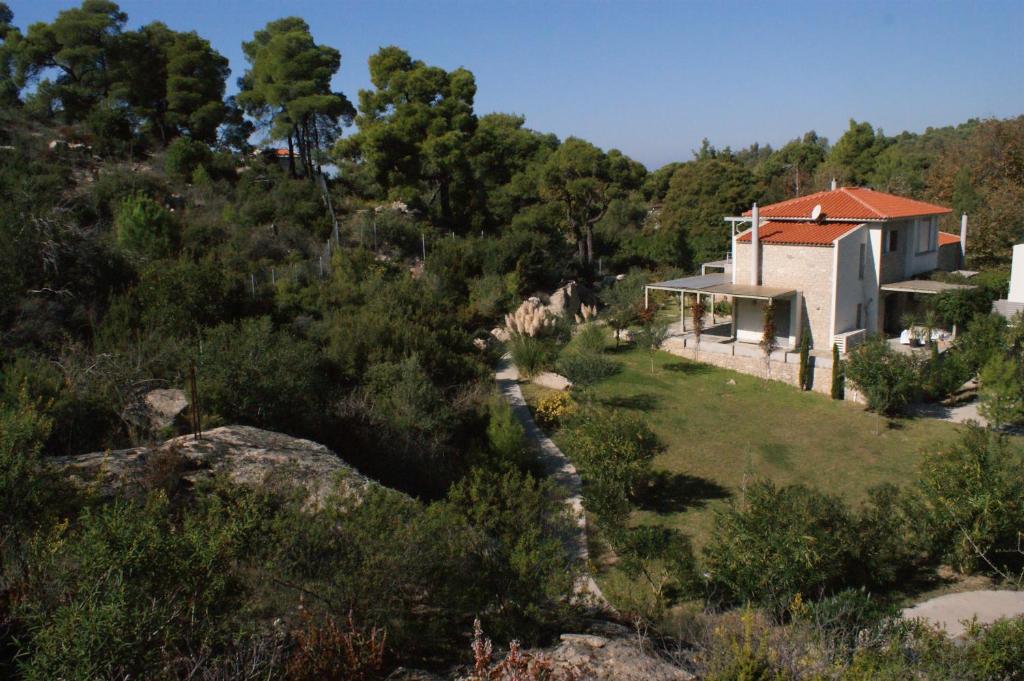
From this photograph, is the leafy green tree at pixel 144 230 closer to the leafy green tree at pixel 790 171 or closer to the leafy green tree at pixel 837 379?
the leafy green tree at pixel 837 379

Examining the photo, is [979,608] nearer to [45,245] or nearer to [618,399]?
[618,399]

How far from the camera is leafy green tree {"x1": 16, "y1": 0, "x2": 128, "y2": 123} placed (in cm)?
2842

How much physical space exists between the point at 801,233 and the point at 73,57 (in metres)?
27.5

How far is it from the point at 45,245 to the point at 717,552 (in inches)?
559

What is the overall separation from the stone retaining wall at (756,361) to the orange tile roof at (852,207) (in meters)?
4.94

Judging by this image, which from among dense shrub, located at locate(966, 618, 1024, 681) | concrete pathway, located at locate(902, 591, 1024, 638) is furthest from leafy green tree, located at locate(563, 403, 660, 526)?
dense shrub, located at locate(966, 618, 1024, 681)

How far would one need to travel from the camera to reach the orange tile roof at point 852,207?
22172mm

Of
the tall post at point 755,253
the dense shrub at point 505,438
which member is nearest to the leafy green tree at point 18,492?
the dense shrub at point 505,438

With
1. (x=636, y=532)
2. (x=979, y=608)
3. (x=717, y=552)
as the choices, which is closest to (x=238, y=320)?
(x=636, y=532)

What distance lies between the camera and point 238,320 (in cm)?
1625

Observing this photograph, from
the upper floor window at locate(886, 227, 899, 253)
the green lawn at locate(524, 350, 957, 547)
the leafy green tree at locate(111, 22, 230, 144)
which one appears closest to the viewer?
the green lawn at locate(524, 350, 957, 547)

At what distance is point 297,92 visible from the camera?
28.7 meters

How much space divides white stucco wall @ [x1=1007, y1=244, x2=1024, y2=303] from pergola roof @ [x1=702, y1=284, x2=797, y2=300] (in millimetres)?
7080

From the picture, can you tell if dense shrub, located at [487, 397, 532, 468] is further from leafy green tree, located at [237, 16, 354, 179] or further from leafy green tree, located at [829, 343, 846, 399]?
leafy green tree, located at [237, 16, 354, 179]
